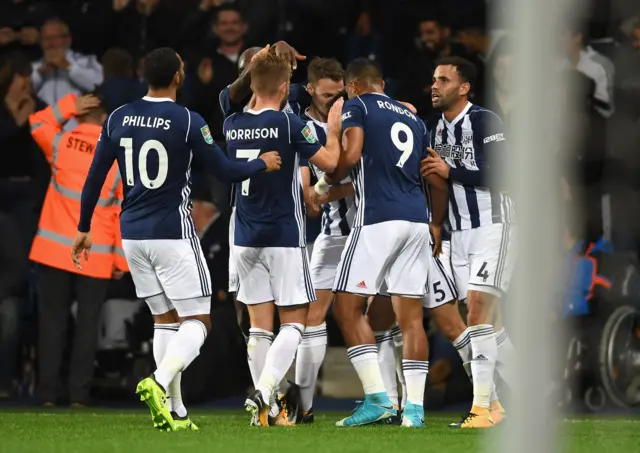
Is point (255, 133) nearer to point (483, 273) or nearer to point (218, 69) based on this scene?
point (483, 273)

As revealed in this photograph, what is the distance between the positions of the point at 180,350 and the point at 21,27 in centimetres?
421

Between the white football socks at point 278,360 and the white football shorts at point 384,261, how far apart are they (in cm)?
39

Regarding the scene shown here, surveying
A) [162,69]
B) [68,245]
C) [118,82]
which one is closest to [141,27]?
[118,82]

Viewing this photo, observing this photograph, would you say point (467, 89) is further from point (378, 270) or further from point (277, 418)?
point (277, 418)

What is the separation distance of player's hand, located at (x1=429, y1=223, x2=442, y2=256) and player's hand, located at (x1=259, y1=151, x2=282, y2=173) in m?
1.30

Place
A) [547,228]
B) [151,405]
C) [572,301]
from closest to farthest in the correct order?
[547,228] → [151,405] → [572,301]

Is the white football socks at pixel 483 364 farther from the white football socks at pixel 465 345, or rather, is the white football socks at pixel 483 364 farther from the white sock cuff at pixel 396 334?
the white sock cuff at pixel 396 334

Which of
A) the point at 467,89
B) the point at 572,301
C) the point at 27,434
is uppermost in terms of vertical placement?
the point at 467,89

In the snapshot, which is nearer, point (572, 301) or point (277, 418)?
point (277, 418)

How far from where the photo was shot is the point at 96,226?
28.1 ft

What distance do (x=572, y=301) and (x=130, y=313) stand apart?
9.53 feet

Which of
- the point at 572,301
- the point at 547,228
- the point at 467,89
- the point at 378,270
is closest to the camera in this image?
the point at 547,228

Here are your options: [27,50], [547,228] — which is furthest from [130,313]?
[547,228]

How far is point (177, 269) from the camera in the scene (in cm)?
629
